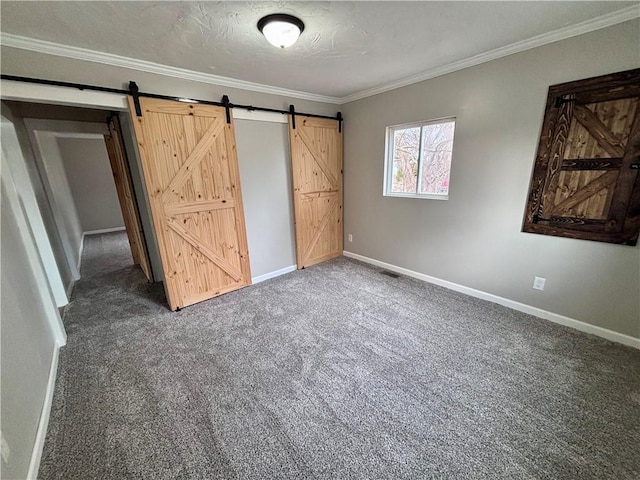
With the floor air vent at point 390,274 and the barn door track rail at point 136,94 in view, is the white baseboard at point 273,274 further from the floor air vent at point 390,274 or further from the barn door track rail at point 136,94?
the barn door track rail at point 136,94

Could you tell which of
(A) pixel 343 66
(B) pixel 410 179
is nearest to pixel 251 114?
(A) pixel 343 66

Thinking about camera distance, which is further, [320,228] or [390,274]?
[320,228]

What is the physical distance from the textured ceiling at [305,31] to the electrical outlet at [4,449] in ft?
7.64

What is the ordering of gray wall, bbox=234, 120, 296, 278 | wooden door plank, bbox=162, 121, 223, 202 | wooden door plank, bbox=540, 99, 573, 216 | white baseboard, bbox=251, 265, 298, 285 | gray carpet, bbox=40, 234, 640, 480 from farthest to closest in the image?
white baseboard, bbox=251, 265, 298, 285, gray wall, bbox=234, 120, 296, 278, wooden door plank, bbox=162, 121, 223, 202, wooden door plank, bbox=540, 99, 573, 216, gray carpet, bbox=40, 234, 640, 480

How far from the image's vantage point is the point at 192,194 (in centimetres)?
283

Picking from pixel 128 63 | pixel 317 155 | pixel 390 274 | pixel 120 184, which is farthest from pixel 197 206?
pixel 390 274

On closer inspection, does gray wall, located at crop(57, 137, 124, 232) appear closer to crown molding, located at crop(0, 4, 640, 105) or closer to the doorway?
the doorway

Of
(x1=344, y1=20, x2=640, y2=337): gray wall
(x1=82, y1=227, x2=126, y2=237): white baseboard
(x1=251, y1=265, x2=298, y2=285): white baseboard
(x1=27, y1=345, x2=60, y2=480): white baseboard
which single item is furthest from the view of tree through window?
(x1=82, y1=227, x2=126, y2=237): white baseboard

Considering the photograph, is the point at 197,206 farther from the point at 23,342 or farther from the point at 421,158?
the point at 421,158

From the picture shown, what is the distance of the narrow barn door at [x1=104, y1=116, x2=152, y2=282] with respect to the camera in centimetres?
331

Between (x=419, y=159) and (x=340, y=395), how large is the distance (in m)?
2.86

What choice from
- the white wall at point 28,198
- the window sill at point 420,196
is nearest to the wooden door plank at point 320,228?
the window sill at point 420,196

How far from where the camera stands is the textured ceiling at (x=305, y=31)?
1623 mm

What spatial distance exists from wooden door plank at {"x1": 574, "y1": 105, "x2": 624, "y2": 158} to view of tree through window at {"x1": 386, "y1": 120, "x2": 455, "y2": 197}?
107cm
